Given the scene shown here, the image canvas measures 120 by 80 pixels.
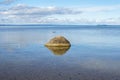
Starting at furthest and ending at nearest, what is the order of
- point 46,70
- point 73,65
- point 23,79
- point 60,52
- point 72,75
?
point 60,52, point 73,65, point 46,70, point 72,75, point 23,79

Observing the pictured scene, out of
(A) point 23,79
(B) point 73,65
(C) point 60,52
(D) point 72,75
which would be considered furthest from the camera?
(C) point 60,52

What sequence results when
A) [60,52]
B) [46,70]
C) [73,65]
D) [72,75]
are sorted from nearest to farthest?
[72,75], [46,70], [73,65], [60,52]

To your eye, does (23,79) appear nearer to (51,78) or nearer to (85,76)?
(51,78)

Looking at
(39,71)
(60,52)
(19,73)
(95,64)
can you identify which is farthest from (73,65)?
(60,52)

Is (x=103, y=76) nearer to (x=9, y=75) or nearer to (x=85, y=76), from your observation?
(x=85, y=76)

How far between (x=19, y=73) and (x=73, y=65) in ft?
24.0

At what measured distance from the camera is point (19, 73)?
27.3 metres

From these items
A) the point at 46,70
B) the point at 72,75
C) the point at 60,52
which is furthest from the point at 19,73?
the point at 60,52

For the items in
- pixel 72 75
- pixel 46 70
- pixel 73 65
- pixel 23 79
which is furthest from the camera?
pixel 73 65

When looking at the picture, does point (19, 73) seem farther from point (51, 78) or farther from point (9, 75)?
point (51, 78)

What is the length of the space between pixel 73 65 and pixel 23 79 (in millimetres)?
8728

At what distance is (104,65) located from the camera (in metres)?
32.3

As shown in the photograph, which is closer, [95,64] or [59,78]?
[59,78]

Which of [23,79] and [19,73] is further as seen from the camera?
[19,73]
